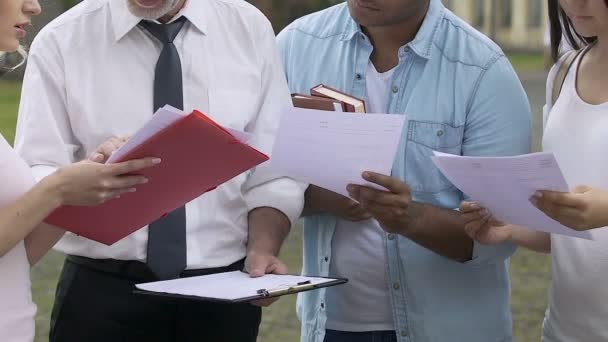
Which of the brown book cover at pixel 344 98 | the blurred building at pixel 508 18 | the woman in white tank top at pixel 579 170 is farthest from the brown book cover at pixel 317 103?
the blurred building at pixel 508 18

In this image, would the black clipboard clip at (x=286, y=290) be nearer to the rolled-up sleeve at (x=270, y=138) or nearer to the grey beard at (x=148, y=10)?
the rolled-up sleeve at (x=270, y=138)

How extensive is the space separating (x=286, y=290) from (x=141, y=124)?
1.96ft

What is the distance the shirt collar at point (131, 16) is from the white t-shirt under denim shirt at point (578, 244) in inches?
36.9

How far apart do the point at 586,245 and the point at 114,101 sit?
123 centimetres

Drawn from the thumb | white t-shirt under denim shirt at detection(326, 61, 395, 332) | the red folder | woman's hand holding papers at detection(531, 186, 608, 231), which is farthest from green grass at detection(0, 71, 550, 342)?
woman's hand holding papers at detection(531, 186, 608, 231)

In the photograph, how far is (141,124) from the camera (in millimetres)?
3107

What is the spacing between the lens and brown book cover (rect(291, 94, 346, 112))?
10.1 feet

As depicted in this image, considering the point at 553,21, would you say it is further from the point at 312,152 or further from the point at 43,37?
the point at 43,37

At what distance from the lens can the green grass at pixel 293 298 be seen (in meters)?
6.25

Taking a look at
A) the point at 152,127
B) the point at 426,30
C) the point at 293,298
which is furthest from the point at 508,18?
the point at 152,127

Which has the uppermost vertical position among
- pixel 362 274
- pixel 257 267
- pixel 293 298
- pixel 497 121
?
pixel 497 121

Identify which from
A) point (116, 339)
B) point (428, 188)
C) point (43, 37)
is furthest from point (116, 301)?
point (428, 188)

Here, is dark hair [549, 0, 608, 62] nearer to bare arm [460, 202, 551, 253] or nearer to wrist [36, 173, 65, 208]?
bare arm [460, 202, 551, 253]

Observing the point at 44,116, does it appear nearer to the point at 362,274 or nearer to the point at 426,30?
the point at 362,274
